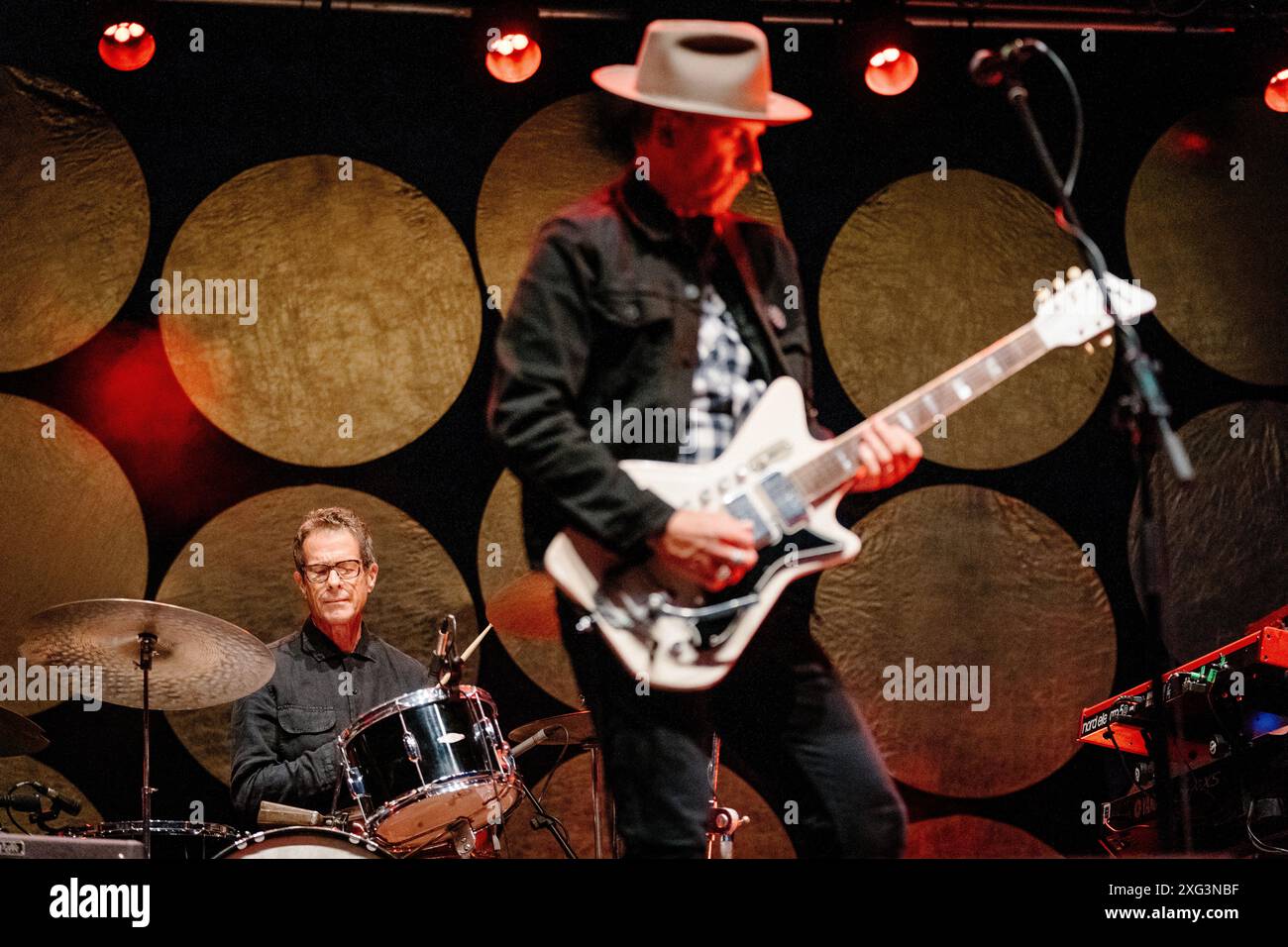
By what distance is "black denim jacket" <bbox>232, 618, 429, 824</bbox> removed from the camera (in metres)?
3.57

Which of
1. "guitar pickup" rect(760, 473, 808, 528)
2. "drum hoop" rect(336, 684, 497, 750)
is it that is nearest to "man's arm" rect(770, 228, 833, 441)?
"guitar pickup" rect(760, 473, 808, 528)

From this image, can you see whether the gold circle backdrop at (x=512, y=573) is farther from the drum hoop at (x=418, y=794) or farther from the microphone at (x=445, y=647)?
the drum hoop at (x=418, y=794)

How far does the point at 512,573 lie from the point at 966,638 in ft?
4.76

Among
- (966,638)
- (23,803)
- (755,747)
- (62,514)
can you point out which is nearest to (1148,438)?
(755,747)

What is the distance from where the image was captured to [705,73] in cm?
262

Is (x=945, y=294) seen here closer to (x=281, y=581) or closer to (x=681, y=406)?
(x=681, y=406)

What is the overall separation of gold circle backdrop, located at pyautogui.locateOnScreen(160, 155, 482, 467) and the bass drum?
5.24ft

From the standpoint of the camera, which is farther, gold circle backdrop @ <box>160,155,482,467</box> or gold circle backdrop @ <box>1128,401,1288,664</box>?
gold circle backdrop @ <box>1128,401,1288,664</box>

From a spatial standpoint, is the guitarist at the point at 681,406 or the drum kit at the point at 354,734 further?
the drum kit at the point at 354,734

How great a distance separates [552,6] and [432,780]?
2.42 m

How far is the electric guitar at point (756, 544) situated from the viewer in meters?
2.38

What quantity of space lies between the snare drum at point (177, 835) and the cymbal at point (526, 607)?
86cm

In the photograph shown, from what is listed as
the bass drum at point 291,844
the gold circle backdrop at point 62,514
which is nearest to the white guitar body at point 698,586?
the bass drum at point 291,844

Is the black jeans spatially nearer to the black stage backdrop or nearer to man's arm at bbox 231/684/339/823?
man's arm at bbox 231/684/339/823
